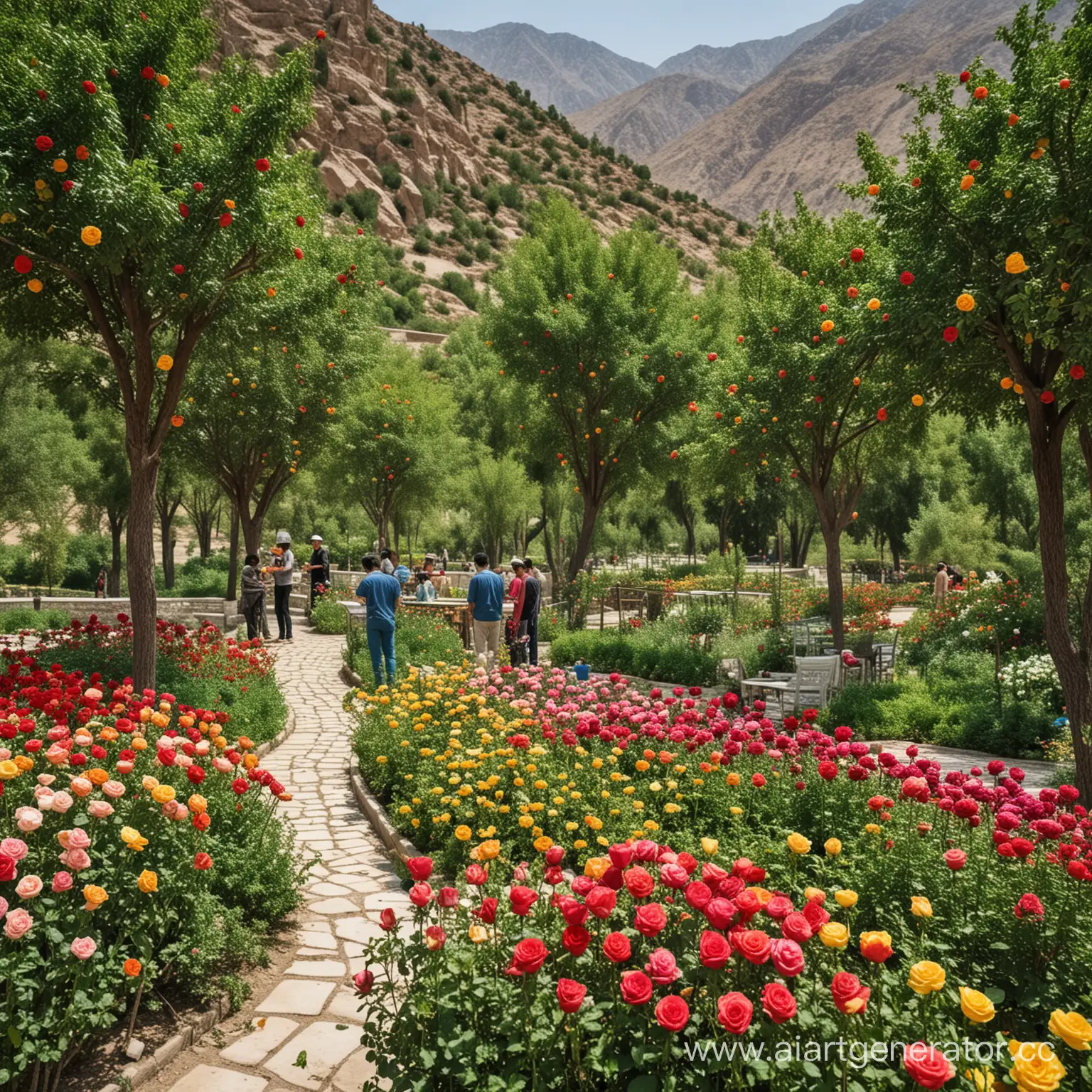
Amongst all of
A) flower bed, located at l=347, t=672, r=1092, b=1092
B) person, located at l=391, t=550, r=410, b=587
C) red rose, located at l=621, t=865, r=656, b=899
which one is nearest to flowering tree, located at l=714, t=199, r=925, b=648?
flower bed, located at l=347, t=672, r=1092, b=1092

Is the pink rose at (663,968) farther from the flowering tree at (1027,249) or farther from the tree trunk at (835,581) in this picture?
the tree trunk at (835,581)

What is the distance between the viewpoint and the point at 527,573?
12.2m

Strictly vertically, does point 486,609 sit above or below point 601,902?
above

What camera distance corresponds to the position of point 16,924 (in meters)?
2.46

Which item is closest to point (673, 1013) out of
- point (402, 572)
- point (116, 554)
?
point (402, 572)

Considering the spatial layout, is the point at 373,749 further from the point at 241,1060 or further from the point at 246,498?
the point at 246,498

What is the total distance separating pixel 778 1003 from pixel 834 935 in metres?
0.28

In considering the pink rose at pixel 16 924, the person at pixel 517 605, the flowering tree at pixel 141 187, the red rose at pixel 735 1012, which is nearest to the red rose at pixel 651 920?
the red rose at pixel 735 1012

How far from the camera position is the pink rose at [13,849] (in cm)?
264

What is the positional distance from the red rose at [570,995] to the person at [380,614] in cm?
772

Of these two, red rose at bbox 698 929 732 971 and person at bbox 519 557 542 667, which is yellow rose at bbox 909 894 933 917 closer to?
red rose at bbox 698 929 732 971

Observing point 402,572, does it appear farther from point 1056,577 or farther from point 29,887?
point 29,887

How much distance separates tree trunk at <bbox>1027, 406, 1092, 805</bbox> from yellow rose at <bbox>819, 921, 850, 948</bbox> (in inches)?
200

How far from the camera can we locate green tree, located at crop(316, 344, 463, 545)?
76.8ft
